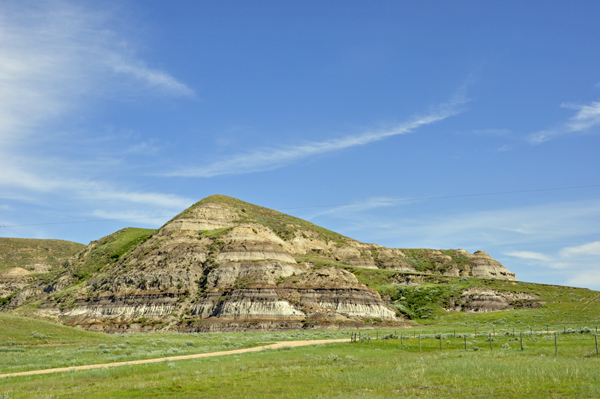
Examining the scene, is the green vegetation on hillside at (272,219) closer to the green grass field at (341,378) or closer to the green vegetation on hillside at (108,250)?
the green vegetation on hillside at (108,250)

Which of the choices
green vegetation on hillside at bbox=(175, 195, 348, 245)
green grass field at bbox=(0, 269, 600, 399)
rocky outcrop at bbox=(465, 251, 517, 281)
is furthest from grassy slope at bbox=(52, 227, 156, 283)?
rocky outcrop at bbox=(465, 251, 517, 281)

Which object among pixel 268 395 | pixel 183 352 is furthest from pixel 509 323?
pixel 268 395

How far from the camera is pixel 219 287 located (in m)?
108

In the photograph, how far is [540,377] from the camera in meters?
25.2

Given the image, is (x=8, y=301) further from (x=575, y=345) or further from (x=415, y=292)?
(x=575, y=345)

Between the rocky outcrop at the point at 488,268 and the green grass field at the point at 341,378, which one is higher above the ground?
the rocky outcrop at the point at 488,268

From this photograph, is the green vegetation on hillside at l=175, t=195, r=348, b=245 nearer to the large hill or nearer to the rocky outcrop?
the large hill

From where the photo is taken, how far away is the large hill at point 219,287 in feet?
328

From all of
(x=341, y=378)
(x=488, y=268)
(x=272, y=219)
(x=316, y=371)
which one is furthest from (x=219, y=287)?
(x=488, y=268)

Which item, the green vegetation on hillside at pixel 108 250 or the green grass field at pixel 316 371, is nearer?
the green grass field at pixel 316 371

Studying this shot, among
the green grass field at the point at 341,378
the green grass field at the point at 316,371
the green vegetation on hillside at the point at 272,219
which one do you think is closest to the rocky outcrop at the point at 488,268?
the green vegetation on hillside at the point at 272,219

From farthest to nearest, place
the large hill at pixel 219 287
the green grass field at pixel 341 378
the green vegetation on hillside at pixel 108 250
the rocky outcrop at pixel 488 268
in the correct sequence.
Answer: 1. the rocky outcrop at pixel 488 268
2. the green vegetation on hillside at pixel 108 250
3. the large hill at pixel 219 287
4. the green grass field at pixel 341 378

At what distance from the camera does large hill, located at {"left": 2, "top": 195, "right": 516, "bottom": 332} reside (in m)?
100

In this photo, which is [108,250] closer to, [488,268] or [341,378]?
[488,268]
